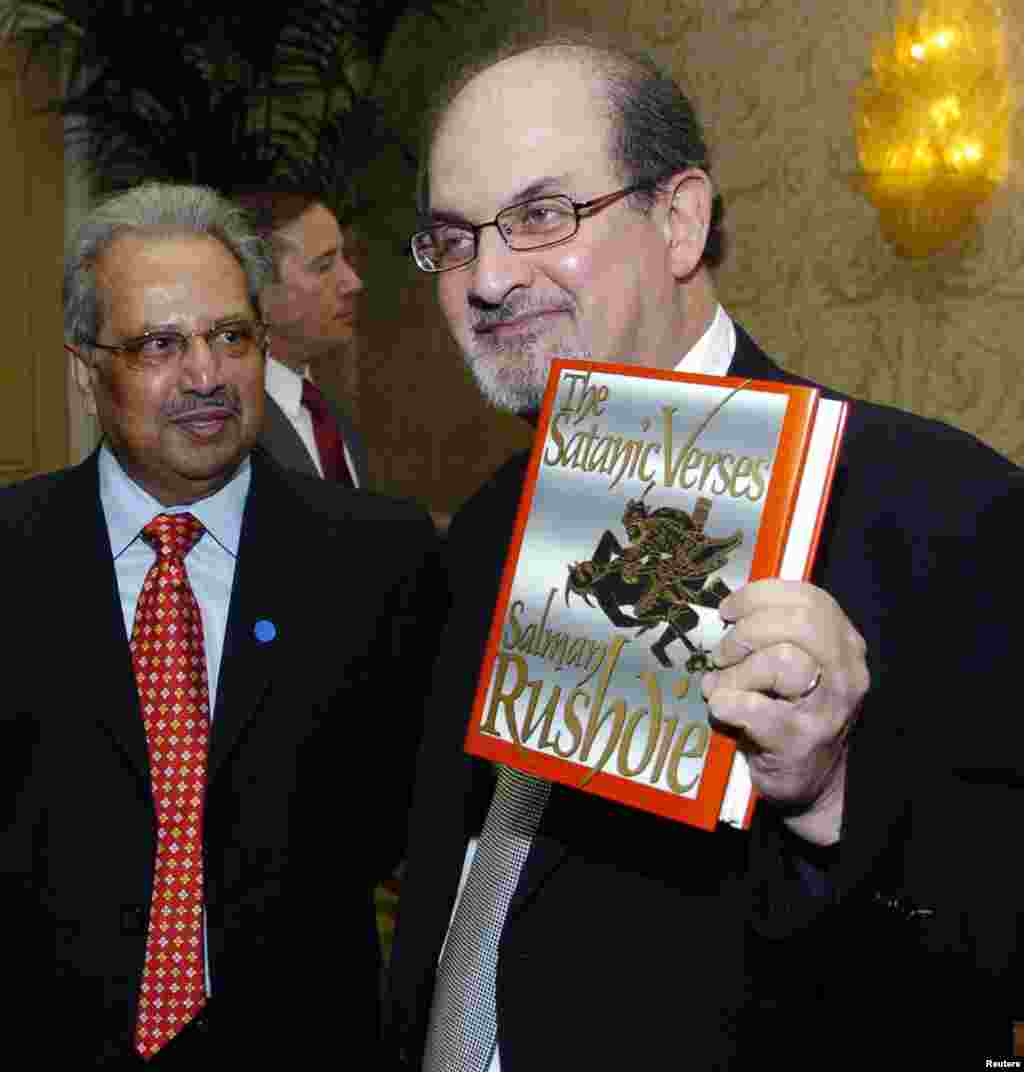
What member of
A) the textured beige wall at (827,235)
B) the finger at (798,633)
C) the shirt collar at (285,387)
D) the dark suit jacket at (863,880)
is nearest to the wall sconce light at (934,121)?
the textured beige wall at (827,235)

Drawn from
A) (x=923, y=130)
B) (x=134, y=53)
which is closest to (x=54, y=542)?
(x=923, y=130)

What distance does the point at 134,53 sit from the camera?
4.12 meters

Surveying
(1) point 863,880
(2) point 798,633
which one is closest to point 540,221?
(2) point 798,633

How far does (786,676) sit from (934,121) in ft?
7.63

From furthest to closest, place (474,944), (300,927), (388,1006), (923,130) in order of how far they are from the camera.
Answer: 1. (923,130)
2. (300,927)
3. (388,1006)
4. (474,944)

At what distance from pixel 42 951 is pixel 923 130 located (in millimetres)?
2432

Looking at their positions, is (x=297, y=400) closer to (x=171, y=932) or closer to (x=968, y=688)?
(x=171, y=932)

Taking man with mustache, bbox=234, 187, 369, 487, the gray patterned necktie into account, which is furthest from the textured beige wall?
the gray patterned necktie

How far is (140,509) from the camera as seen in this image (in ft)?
5.86

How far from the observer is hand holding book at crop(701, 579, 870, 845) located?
2.73ft

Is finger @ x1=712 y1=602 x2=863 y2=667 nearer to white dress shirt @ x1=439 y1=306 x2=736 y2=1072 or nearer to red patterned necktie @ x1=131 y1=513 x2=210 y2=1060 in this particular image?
white dress shirt @ x1=439 y1=306 x2=736 y2=1072

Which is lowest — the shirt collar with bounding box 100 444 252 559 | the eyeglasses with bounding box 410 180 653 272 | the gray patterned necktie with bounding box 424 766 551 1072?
the gray patterned necktie with bounding box 424 766 551 1072

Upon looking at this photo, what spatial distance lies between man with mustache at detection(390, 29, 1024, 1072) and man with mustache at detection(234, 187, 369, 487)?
1.91m

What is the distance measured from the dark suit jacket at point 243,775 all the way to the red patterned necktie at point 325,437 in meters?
1.38
